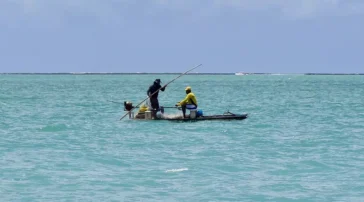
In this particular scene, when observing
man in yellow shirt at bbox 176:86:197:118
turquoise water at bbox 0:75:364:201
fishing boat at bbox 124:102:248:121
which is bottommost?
turquoise water at bbox 0:75:364:201

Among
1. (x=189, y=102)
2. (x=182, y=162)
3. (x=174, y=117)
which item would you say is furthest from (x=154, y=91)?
(x=182, y=162)

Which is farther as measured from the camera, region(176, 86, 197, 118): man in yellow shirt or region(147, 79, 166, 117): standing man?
region(147, 79, 166, 117): standing man

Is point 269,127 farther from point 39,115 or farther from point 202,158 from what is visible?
point 39,115

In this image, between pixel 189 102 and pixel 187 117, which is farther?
pixel 187 117

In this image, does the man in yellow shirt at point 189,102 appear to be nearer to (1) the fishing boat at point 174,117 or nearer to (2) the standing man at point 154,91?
(1) the fishing boat at point 174,117

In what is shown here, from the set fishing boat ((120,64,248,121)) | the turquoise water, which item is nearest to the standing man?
fishing boat ((120,64,248,121))

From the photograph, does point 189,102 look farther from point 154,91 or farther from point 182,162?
point 182,162

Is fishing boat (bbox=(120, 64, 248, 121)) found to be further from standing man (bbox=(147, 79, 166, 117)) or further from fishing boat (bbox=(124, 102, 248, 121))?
standing man (bbox=(147, 79, 166, 117))

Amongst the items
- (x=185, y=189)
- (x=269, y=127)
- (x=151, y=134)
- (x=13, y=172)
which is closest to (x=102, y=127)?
(x=151, y=134)

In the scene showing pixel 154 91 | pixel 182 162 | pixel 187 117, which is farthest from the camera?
pixel 187 117

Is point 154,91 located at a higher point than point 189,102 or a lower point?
higher

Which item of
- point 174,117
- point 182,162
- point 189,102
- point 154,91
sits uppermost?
point 154,91

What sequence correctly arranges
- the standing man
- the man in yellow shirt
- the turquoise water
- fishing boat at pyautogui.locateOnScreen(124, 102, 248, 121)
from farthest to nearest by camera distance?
fishing boat at pyautogui.locateOnScreen(124, 102, 248, 121) < the standing man < the man in yellow shirt < the turquoise water

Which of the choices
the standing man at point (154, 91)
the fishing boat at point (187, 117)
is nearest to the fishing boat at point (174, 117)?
the fishing boat at point (187, 117)
